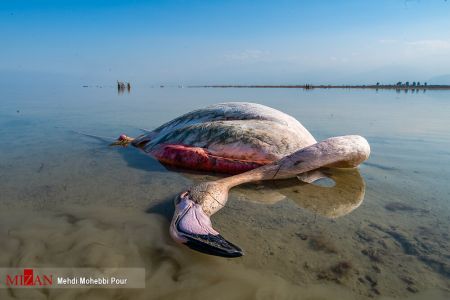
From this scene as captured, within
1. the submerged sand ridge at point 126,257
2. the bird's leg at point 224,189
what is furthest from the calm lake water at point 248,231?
the bird's leg at point 224,189

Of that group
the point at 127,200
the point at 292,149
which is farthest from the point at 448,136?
the point at 127,200

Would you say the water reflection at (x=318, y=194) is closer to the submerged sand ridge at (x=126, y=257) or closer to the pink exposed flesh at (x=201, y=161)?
the pink exposed flesh at (x=201, y=161)

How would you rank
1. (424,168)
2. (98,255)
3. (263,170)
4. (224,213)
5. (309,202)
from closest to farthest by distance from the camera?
(98,255), (224,213), (309,202), (263,170), (424,168)

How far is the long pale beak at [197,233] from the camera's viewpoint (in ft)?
6.36

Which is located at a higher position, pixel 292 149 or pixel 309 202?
pixel 292 149

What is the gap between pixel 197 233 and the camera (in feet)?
6.92

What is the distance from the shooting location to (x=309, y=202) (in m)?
3.05

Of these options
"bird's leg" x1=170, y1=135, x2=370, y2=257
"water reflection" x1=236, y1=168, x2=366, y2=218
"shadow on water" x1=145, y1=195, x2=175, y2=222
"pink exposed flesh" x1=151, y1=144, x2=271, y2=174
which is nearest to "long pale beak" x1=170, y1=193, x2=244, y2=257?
"bird's leg" x1=170, y1=135, x2=370, y2=257

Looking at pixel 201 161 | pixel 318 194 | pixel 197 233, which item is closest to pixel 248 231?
pixel 197 233

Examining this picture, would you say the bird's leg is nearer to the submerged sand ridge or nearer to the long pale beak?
the long pale beak

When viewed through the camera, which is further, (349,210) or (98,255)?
(349,210)

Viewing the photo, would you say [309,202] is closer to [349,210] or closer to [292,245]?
[349,210]

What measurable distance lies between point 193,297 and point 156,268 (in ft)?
1.19

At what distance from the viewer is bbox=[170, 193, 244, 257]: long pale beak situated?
1.94 m
